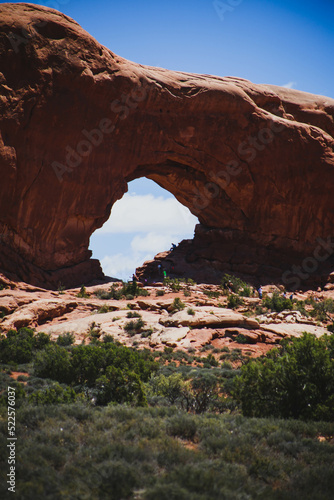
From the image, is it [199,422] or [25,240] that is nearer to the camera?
[199,422]

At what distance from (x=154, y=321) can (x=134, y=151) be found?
11.8 m

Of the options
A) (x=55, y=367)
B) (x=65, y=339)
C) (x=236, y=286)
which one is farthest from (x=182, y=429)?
(x=236, y=286)

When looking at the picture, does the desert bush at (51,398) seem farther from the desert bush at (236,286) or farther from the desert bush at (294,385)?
the desert bush at (236,286)

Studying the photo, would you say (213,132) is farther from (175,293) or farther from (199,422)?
(199,422)

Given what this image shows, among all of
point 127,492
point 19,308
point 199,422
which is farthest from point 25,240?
point 127,492

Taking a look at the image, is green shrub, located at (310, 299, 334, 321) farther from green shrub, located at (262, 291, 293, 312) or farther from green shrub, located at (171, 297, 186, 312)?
green shrub, located at (171, 297, 186, 312)

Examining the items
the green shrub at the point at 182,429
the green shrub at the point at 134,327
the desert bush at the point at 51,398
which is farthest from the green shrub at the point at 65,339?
the green shrub at the point at 182,429

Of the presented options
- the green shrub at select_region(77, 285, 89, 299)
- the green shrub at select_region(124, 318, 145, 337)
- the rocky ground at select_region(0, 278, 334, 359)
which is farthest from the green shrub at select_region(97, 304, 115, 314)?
the green shrub at select_region(77, 285, 89, 299)

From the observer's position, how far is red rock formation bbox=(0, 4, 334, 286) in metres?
19.5

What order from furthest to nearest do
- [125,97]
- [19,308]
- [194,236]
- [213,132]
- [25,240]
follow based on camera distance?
1. [194,236]
2. [213,132]
3. [125,97]
4. [25,240]
5. [19,308]

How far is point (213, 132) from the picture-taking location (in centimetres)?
2575

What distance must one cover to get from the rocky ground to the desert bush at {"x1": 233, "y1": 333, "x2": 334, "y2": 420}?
604 cm

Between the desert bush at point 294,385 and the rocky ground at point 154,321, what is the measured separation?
19.8ft

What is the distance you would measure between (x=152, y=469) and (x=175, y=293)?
17586 mm
